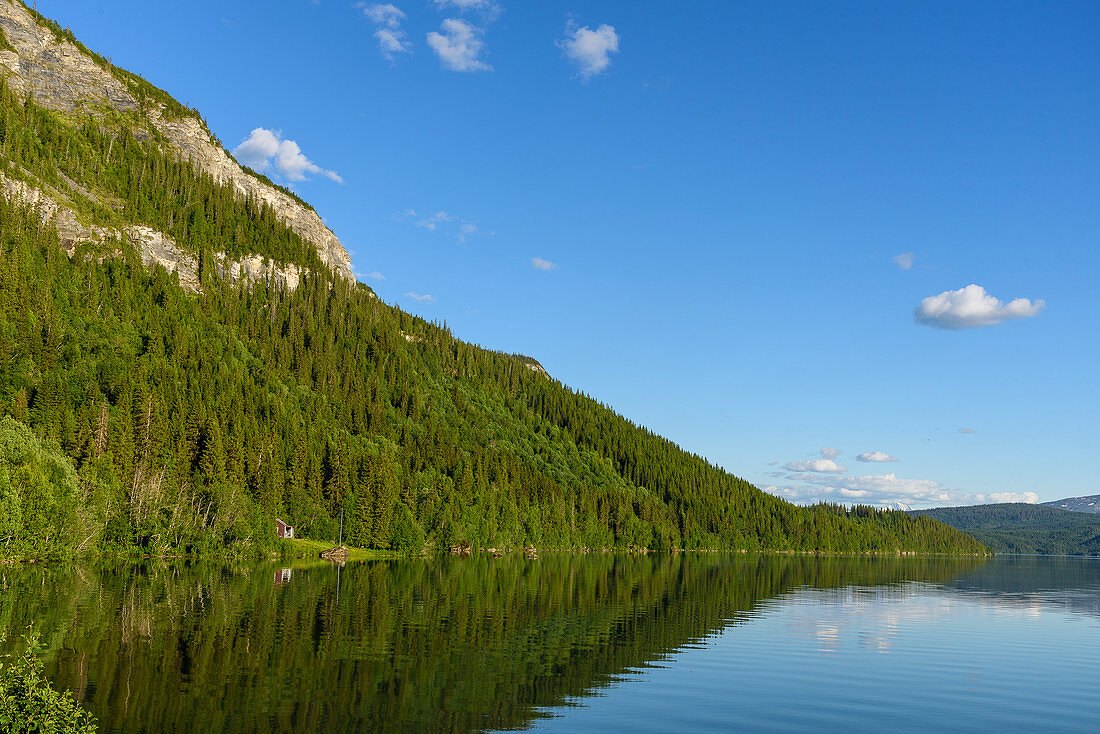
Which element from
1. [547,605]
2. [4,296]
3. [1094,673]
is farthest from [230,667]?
[4,296]

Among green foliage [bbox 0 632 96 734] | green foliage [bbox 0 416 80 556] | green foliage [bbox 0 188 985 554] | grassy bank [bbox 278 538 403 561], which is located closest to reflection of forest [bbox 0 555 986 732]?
green foliage [bbox 0 632 96 734]

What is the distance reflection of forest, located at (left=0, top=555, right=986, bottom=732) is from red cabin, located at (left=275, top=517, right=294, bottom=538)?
154 ft

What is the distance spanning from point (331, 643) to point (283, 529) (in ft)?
332

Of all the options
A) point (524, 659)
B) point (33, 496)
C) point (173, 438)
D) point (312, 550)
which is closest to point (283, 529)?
point (312, 550)

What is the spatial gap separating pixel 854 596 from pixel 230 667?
264 feet

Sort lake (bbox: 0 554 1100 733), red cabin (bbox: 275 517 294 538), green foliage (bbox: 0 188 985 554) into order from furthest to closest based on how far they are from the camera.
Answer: red cabin (bbox: 275 517 294 538)
green foliage (bbox: 0 188 985 554)
lake (bbox: 0 554 1100 733)

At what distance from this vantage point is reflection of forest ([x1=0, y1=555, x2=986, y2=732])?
28000 mm

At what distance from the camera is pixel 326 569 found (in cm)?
10388

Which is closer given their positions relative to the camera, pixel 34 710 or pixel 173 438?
pixel 34 710

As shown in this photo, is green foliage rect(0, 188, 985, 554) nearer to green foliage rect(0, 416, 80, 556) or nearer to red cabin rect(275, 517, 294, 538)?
red cabin rect(275, 517, 294, 538)

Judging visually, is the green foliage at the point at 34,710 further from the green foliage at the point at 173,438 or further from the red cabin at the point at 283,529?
the red cabin at the point at 283,529

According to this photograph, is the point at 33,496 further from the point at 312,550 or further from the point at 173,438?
the point at 312,550

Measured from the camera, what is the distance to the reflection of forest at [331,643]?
91.9 feet

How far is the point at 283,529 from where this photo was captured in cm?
13612
